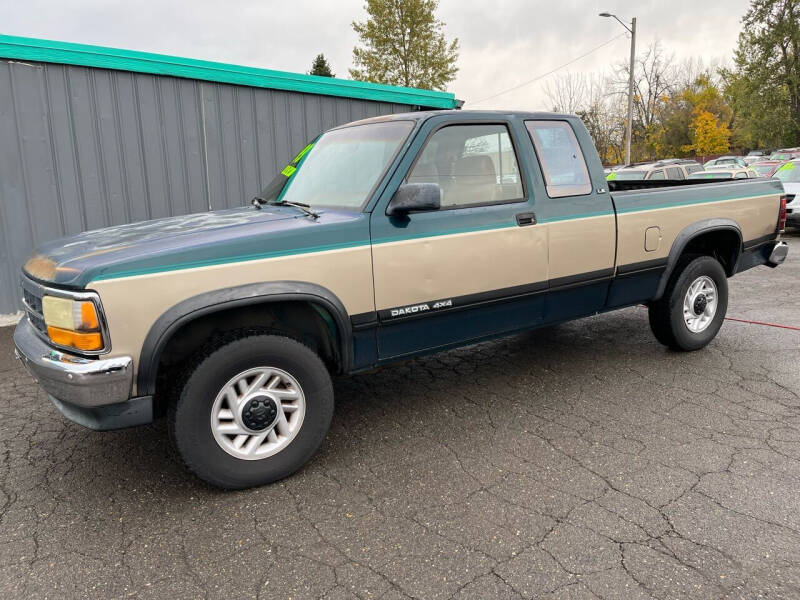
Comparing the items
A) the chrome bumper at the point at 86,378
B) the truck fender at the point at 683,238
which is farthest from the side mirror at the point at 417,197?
the truck fender at the point at 683,238

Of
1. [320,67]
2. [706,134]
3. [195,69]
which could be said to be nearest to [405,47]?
[320,67]

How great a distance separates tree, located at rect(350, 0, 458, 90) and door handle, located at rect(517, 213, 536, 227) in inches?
1005

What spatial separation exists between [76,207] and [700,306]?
661 centimetres

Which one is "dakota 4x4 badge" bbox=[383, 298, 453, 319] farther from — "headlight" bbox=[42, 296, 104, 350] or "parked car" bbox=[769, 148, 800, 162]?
"parked car" bbox=[769, 148, 800, 162]

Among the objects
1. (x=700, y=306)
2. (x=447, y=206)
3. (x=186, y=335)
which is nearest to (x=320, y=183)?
(x=447, y=206)

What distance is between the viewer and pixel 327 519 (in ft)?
9.22

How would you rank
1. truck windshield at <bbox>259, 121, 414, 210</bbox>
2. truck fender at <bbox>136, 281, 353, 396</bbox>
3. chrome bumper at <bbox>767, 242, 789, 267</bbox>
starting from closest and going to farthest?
truck fender at <bbox>136, 281, 353, 396</bbox>
truck windshield at <bbox>259, 121, 414, 210</bbox>
chrome bumper at <bbox>767, 242, 789, 267</bbox>

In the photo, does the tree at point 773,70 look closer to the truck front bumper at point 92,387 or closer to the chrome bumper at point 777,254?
the chrome bumper at point 777,254

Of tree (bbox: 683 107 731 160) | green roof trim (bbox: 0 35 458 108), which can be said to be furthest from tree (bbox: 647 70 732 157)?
green roof trim (bbox: 0 35 458 108)

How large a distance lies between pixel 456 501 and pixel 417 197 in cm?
159

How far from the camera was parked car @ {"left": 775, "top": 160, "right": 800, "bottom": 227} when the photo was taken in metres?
12.8

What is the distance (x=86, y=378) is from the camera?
8.55ft

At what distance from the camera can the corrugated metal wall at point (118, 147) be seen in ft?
21.3

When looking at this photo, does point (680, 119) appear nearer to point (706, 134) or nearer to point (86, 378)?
point (706, 134)
